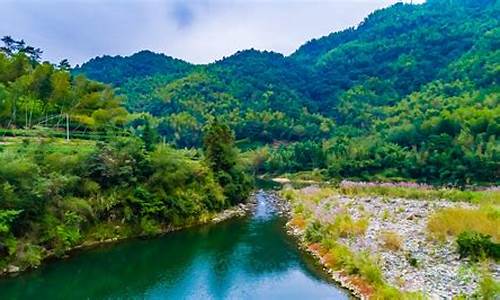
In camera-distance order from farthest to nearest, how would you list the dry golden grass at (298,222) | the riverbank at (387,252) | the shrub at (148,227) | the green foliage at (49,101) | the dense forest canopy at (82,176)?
the green foliage at (49,101), the dry golden grass at (298,222), the shrub at (148,227), the dense forest canopy at (82,176), the riverbank at (387,252)

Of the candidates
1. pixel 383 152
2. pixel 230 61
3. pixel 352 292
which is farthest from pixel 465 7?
pixel 352 292

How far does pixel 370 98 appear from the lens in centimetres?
12131

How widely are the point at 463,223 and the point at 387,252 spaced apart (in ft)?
16.1

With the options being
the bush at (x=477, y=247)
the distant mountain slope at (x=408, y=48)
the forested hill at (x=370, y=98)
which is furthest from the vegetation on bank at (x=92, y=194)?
the distant mountain slope at (x=408, y=48)

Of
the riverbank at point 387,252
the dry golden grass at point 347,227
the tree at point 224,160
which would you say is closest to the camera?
the riverbank at point 387,252

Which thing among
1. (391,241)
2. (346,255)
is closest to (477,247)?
(391,241)

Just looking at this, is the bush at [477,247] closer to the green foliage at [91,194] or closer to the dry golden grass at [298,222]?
the dry golden grass at [298,222]

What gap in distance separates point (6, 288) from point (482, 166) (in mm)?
49216

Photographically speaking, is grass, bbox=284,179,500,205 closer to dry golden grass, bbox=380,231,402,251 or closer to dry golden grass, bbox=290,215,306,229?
dry golden grass, bbox=290,215,306,229

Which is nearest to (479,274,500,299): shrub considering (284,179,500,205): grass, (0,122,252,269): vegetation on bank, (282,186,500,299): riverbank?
(282,186,500,299): riverbank

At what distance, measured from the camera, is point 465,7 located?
542 ft

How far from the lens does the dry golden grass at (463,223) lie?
2239cm

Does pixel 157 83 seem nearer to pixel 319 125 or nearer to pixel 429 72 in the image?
pixel 319 125

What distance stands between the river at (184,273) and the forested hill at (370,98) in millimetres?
37115
